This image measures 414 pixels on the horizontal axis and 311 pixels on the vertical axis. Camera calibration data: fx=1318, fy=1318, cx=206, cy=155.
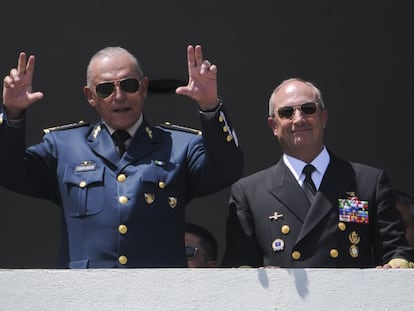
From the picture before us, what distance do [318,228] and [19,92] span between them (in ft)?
3.37

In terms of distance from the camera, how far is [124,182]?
4.04m

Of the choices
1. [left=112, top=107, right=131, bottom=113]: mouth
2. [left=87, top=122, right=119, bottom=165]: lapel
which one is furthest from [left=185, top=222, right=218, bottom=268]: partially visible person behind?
[left=112, top=107, right=131, bottom=113]: mouth

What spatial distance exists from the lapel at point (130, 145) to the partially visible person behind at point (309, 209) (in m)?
0.36

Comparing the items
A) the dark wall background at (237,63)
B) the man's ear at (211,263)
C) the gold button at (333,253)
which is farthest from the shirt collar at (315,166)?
the dark wall background at (237,63)

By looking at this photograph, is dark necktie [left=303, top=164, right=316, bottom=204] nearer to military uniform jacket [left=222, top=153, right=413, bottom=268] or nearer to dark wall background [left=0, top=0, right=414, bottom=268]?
military uniform jacket [left=222, top=153, right=413, bottom=268]

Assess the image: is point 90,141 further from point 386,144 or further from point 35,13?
point 386,144

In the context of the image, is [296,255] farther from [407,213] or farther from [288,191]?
[407,213]

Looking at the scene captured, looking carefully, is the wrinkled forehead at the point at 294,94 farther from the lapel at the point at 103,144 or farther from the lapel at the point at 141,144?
the lapel at the point at 103,144

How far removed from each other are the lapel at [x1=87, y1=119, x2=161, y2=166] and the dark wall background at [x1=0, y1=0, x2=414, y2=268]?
1.83 m

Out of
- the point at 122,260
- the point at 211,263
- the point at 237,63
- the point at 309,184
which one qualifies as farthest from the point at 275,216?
the point at 237,63

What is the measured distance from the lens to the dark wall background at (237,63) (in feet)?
19.4

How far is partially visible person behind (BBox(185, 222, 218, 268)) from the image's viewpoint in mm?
4703

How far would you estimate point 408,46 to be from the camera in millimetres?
5930

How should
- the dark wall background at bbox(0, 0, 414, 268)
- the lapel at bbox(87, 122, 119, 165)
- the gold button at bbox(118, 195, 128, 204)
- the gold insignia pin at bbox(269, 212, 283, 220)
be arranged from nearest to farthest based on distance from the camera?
1. the gold button at bbox(118, 195, 128, 204)
2. the lapel at bbox(87, 122, 119, 165)
3. the gold insignia pin at bbox(269, 212, 283, 220)
4. the dark wall background at bbox(0, 0, 414, 268)
